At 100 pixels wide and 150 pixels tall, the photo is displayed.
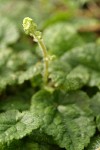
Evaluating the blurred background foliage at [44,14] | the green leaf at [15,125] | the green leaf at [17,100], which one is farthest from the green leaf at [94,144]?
the blurred background foliage at [44,14]

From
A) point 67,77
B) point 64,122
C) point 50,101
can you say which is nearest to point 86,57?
point 67,77

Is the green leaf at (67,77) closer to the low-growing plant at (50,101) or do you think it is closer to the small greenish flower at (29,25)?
the low-growing plant at (50,101)

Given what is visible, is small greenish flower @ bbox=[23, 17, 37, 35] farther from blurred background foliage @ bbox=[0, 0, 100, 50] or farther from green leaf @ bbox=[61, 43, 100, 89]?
blurred background foliage @ bbox=[0, 0, 100, 50]

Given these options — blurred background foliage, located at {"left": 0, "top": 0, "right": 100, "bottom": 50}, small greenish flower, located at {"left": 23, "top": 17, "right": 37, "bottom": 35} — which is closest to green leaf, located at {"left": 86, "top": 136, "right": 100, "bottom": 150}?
small greenish flower, located at {"left": 23, "top": 17, "right": 37, "bottom": 35}

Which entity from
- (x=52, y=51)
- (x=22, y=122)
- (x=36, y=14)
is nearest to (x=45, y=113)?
(x=22, y=122)

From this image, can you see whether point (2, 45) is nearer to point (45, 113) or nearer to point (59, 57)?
point (59, 57)

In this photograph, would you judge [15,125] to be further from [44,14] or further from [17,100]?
[44,14]
